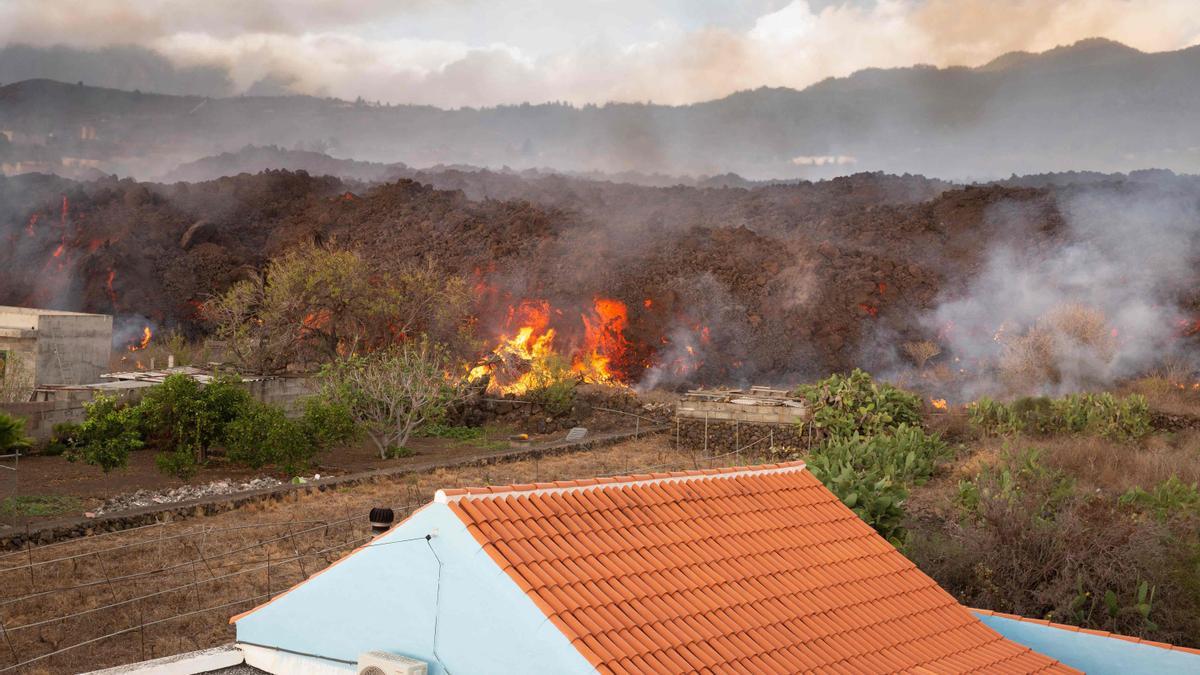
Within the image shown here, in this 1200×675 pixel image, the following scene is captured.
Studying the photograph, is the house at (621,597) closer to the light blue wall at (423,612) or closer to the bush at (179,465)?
the light blue wall at (423,612)

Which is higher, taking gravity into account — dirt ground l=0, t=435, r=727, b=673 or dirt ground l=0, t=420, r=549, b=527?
dirt ground l=0, t=435, r=727, b=673

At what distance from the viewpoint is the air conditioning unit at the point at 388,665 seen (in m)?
6.63

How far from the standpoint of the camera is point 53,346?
25.8 m

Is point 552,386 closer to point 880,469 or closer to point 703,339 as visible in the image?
point 880,469

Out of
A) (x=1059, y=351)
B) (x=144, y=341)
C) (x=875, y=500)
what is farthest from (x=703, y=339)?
(x=875, y=500)

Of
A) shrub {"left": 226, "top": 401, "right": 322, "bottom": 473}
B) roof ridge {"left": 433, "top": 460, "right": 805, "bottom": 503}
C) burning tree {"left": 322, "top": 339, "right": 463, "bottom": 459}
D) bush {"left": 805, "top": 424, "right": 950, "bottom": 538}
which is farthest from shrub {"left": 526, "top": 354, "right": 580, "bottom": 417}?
roof ridge {"left": 433, "top": 460, "right": 805, "bottom": 503}

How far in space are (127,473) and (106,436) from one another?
4.92ft

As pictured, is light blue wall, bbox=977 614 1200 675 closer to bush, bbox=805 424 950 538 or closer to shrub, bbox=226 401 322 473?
bush, bbox=805 424 950 538

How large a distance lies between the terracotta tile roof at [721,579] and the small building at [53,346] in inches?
769

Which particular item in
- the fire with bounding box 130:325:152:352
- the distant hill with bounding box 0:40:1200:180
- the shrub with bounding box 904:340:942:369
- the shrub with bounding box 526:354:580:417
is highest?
the distant hill with bounding box 0:40:1200:180

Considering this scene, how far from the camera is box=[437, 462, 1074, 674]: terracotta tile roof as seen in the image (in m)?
6.89

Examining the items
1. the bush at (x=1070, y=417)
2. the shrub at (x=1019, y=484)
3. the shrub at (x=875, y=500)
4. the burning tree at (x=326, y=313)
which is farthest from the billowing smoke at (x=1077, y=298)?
the shrub at (x=875, y=500)

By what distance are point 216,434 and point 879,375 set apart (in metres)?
24.8

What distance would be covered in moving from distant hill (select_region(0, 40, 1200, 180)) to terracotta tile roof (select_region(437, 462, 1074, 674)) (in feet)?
207
